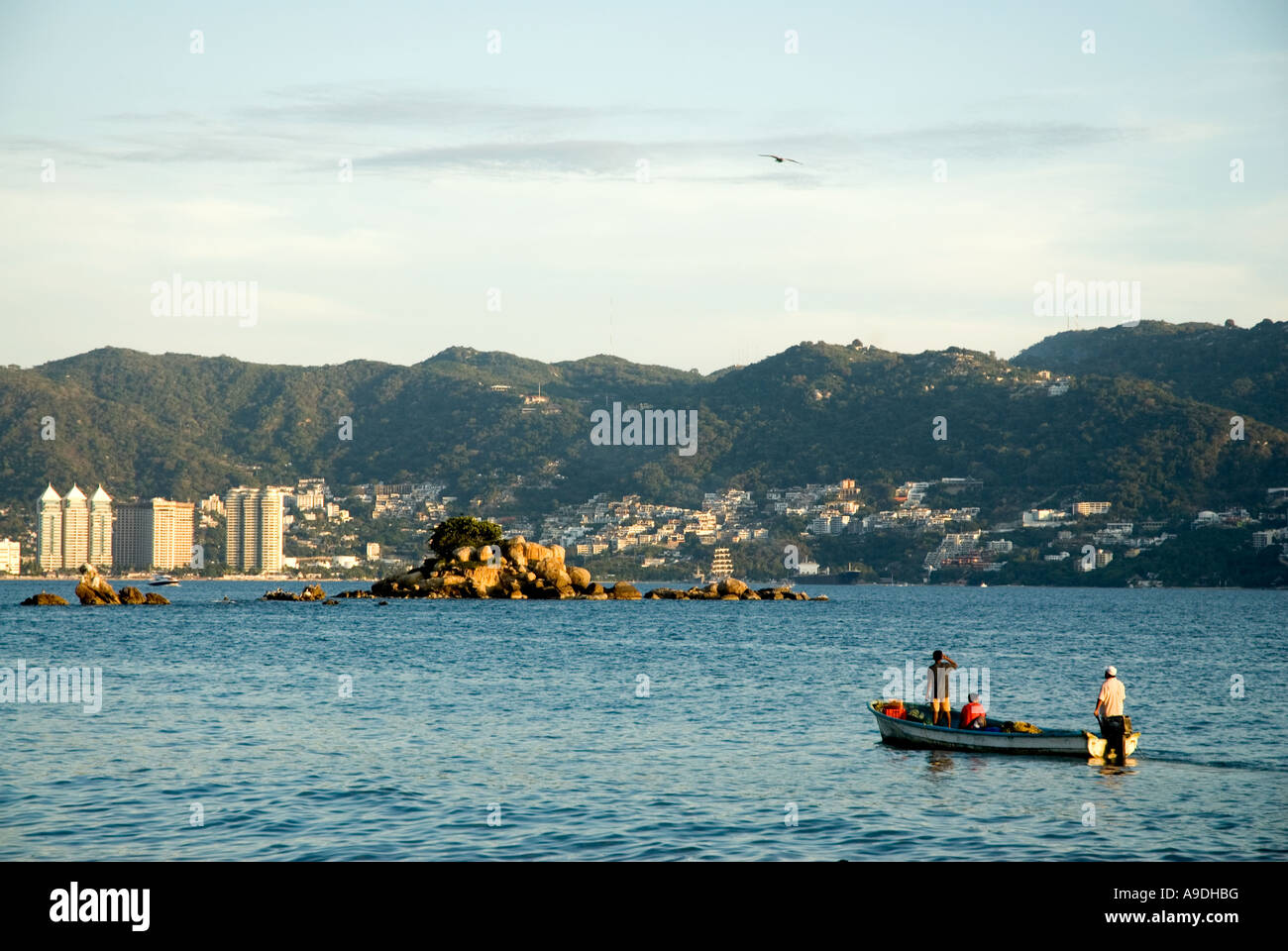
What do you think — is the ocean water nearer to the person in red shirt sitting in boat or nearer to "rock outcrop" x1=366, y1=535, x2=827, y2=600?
the person in red shirt sitting in boat

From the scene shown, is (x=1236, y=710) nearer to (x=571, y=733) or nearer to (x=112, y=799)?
(x=571, y=733)

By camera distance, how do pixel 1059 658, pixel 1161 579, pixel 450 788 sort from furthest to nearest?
1. pixel 1161 579
2. pixel 1059 658
3. pixel 450 788

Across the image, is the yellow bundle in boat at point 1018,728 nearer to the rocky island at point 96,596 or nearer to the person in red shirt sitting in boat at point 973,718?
the person in red shirt sitting in boat at point 973,718

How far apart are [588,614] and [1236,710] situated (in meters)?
74.8

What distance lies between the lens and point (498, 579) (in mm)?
140875

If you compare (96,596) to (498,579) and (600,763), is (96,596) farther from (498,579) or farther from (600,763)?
(600,763)

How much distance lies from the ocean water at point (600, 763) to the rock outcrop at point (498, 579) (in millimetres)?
71277

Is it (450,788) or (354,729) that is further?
(354,729)

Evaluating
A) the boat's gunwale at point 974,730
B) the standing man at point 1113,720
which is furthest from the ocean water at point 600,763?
the standing man at point 1113,720

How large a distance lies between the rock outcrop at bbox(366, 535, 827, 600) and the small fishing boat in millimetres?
109224
